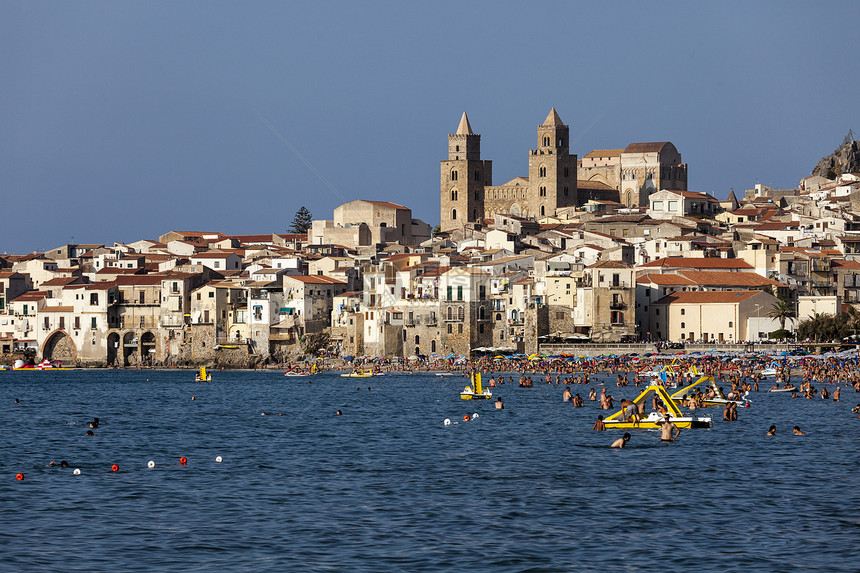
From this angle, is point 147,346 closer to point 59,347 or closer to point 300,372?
point 59,347

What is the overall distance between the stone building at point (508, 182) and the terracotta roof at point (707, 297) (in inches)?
2937

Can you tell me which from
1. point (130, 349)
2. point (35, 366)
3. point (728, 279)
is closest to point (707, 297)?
point (728, 279)

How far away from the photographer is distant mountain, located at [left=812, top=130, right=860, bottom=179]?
16662 cm

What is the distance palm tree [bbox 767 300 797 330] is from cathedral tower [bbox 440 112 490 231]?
8862 cm

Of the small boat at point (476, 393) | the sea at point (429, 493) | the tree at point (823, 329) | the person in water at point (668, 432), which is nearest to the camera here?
the sea at point (429, 493)

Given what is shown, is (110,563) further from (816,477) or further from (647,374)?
(647,374)

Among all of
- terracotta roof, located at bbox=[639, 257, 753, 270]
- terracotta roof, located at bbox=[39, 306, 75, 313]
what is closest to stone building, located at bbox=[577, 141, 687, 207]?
terracotta roof, located at bbox=[639, 257, 753, 270]

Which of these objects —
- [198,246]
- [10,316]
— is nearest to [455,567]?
[10,316]

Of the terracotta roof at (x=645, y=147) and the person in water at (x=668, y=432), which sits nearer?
the person in water at (x=668, y=432)

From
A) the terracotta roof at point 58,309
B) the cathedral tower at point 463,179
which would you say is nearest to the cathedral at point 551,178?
the cathedral tower at point 463,179

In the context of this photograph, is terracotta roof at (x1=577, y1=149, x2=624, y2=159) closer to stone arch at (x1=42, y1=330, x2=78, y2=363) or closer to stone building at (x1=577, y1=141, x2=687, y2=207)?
stone building at (x1=577, y1=141, x2=687, y2=207)

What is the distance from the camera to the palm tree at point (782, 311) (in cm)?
8806

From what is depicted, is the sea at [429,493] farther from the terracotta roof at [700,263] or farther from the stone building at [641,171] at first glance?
the stone building at [641,171]

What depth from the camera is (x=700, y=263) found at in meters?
101
